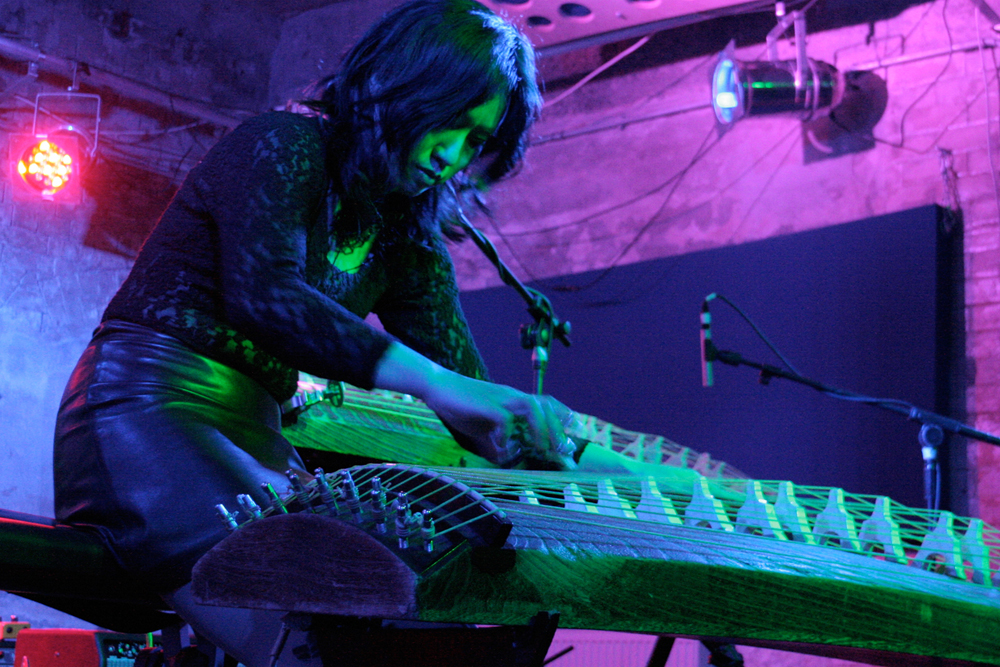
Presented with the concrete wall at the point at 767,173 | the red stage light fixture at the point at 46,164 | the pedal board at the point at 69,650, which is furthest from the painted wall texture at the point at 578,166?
the pedal board at the point at 69,650

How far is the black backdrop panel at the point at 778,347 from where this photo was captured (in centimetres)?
518

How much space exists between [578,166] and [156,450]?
6.17 m

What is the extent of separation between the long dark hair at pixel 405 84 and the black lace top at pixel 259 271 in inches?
2.5

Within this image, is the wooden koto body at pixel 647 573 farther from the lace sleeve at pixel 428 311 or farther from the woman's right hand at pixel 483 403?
the lace sleeve at pixel 428 311

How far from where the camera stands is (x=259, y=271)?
125 cm

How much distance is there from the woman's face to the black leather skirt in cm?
42

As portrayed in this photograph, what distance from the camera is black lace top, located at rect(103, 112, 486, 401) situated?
1233 mm

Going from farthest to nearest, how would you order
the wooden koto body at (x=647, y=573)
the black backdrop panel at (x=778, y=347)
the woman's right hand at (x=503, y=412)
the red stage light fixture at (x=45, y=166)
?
the red stage light fixture at (x=45, y=166), the black backdrop panel at (x=778, y=347), the woman's right hand at (x=503, y=412), the wooden koto body at (x=647, y=573)

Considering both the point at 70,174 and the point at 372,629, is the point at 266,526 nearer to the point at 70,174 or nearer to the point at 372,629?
the point at 372,629

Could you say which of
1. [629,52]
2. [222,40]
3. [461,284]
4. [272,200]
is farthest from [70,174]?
[272,200]

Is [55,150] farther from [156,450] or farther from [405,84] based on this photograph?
[156,450]

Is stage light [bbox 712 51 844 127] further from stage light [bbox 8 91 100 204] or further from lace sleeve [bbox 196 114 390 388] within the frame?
lace sleeve [bbox 196 114 390 388]

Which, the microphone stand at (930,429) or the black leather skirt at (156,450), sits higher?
the black leather skirt at (156,450)

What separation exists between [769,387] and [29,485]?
16.2 feet
